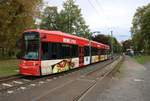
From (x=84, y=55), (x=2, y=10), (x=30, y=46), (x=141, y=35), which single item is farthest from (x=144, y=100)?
(x=141, y=35)

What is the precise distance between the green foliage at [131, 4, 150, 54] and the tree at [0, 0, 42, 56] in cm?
6436

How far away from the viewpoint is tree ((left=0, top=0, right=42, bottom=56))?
4541cm

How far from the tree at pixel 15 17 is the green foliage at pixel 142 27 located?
64357mm

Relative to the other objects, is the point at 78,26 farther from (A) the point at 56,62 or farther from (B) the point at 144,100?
(B) the point at 144,100

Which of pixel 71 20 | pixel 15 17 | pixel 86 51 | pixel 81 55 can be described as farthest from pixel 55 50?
pixel 71 20

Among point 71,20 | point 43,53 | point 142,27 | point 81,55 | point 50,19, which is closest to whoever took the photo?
point 43,53

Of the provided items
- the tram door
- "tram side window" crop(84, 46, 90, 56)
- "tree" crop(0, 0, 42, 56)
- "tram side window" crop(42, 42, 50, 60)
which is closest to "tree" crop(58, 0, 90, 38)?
"tree" crop(0, 0, 42, 56)

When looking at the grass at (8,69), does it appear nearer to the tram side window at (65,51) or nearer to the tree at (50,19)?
the tram side window at (65,51)

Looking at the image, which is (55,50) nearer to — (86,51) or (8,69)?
(8,69)

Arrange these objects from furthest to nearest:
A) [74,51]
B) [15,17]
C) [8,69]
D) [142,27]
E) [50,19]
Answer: [142,27]
[50,19]
[15,17]
[74,51]
[8,69]

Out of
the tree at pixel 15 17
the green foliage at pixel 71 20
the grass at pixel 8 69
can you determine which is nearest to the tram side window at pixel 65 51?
the grass at pixel 8 69

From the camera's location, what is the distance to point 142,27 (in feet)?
366

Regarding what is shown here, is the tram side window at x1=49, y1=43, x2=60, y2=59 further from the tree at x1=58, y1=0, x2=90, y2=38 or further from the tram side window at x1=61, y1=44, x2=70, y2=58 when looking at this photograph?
the tree at x1=58, y1=0, x2=90, y2=38

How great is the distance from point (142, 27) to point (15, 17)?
70.8 metres
